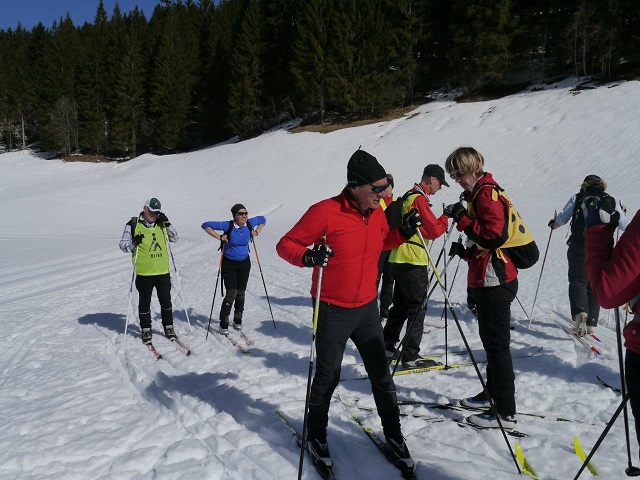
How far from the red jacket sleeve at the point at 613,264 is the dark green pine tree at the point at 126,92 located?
50436 millimetres

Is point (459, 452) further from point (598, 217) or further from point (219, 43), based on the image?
point (219, 43)

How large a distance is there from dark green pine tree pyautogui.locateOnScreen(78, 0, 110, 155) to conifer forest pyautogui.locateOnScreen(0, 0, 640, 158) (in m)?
0.16

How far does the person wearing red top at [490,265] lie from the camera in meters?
3.28

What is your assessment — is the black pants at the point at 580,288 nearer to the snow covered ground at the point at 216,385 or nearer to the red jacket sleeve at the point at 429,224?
the snow covered ground at the point at 216,385

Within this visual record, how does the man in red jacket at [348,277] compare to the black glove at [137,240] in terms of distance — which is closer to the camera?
the man in red jacket at [348,277]

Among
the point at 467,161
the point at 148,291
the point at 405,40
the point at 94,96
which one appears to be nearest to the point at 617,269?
the point at 467,161

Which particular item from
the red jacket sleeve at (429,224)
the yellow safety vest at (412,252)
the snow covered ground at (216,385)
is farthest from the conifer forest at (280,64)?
the red jacket sleeve at (429,224)

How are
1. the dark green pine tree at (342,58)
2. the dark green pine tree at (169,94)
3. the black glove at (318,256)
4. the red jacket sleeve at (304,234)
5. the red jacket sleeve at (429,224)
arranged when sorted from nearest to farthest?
1. the black glove at (318,256)
2. the red jacket sleeve at (304,234)
3. the red jacket sleeve at (429,224)
4. the dark green pine tree at (342,58)
5. the dark green pine tree at (169,94)

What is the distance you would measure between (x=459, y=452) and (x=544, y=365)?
2043 mm

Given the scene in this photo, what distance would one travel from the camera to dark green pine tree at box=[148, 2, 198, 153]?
46.1 m

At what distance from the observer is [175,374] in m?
5.18

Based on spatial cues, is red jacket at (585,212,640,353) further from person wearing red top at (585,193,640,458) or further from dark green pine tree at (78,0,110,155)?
dark green pine tree at (78,0,110,155)


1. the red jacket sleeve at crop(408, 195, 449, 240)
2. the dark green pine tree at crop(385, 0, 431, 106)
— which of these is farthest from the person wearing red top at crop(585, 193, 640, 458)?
the dark green pine tree at crop(385, 0, 431, 106)

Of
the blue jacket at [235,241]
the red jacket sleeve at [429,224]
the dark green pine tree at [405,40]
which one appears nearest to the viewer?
the red jacket sleeve at [429,224]
